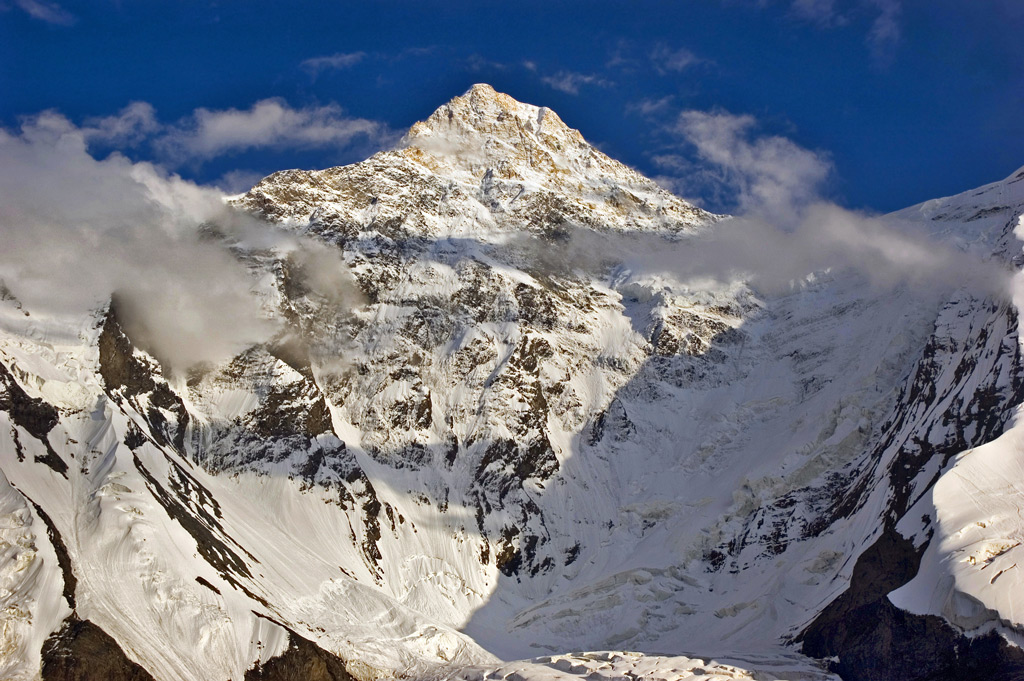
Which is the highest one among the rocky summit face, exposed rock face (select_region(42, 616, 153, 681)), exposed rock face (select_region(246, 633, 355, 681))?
the rocky summit face

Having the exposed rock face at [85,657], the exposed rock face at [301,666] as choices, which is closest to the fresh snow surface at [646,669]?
the exposed rock face at [301,666]

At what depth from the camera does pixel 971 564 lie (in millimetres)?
129500

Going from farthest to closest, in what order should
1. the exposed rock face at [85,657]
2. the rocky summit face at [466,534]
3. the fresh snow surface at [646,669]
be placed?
the fresh snow surface at [646,669], the rocky summit face at [466,534], the exposed rock face at [85,657]

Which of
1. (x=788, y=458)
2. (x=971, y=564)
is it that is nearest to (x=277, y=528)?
(x=788, y=458)

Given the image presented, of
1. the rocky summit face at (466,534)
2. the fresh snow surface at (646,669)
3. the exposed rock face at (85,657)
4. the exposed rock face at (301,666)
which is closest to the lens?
the exposed rock face at (85,657)

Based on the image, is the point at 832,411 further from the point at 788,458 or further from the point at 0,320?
the point at 0,320

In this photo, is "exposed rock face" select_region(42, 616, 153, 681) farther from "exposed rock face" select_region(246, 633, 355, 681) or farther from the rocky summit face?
"exposed rock face" select_region(246, 633, 355, 681)

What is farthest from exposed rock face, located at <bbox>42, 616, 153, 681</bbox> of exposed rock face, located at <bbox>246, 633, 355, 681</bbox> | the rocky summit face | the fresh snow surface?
the fresh snow surface

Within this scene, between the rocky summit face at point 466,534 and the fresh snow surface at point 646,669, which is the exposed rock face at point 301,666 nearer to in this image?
the rocky summit face at point 466,534

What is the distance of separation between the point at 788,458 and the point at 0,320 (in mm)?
120251

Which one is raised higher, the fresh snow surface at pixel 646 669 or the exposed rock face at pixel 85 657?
the fresh snow surface at pixel 646 669

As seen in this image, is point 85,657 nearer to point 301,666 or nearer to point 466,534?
point 301,666

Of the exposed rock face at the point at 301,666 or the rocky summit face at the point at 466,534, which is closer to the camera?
the rocky summit face at the point at 466,534

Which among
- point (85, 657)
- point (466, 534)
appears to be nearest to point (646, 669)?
point (466, 534)
